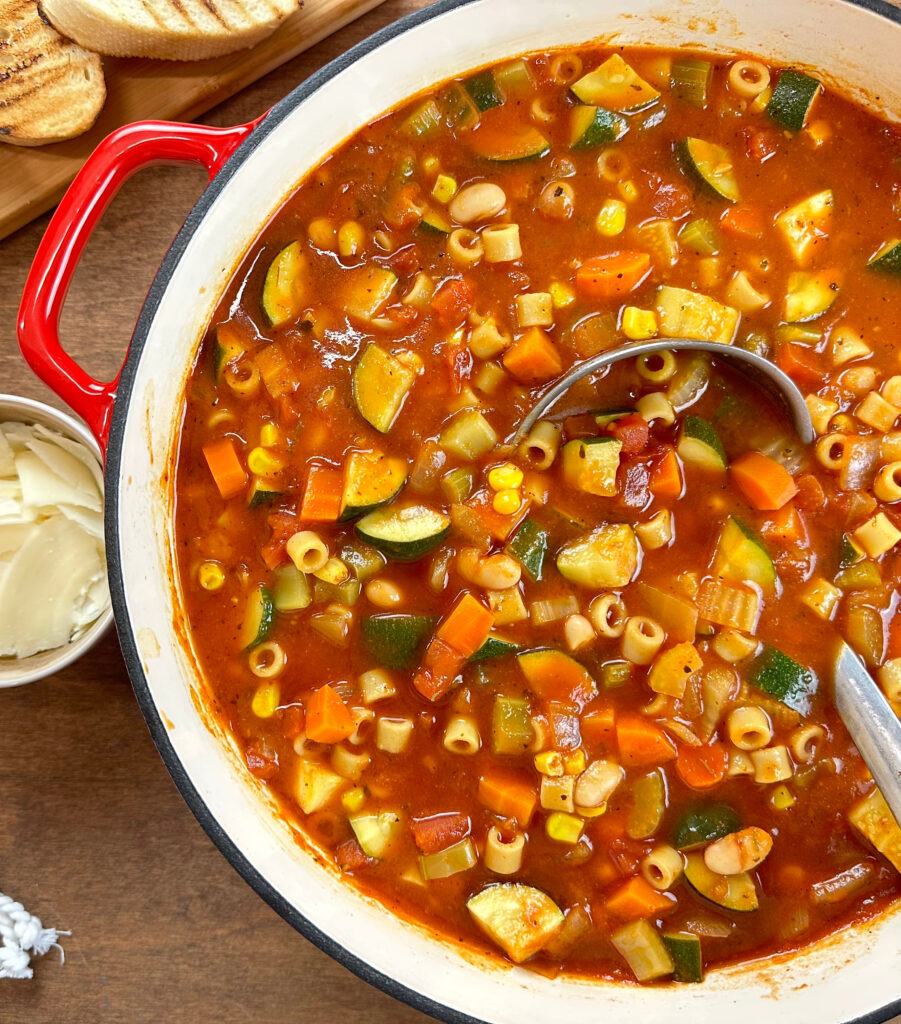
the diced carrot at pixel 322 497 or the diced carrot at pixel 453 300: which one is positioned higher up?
the diced carrot at pixel 453 300

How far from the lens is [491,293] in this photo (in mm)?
2799

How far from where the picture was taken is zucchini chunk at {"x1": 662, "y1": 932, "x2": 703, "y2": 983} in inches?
112

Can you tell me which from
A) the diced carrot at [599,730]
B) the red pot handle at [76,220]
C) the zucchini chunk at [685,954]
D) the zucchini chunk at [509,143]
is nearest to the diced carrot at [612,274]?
the zucchini chunk at [509,143]

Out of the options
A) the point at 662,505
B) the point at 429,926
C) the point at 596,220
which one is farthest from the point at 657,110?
the point at 429,926

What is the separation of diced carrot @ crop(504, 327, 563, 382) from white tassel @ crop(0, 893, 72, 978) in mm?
2602

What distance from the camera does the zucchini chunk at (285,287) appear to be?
2781mm

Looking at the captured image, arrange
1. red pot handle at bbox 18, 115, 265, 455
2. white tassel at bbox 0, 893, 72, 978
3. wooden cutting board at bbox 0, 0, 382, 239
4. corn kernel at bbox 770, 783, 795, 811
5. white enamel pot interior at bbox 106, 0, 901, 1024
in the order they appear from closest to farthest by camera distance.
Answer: red pot handle at bbox 18, 115, 265, 455 → white enamel pot interior at bbox 106, 0, 901, 1024 → corn kernel at bbox 770, 783, 795, 811 → wooden cutting board at bbox 0, 0, 382, 239 → white tassel at bbox 0, 893, 72, 978

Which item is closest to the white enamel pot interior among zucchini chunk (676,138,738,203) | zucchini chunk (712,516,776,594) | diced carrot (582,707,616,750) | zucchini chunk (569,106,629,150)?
zucchini chunk (569,106,629,150)

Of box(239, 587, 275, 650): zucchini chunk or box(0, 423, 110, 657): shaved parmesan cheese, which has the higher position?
box(0, 423, 110, 657): shaved parmesan cheese

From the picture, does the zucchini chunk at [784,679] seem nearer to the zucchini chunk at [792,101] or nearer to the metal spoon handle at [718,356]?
the metal spoon handle at [718,356]

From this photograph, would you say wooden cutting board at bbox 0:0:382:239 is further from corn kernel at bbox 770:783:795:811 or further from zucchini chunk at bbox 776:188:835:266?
corn kernel at bbox 770:783:795:811

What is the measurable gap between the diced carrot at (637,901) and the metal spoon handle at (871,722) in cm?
76

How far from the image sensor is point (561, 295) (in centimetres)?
278

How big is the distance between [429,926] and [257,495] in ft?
4.96
